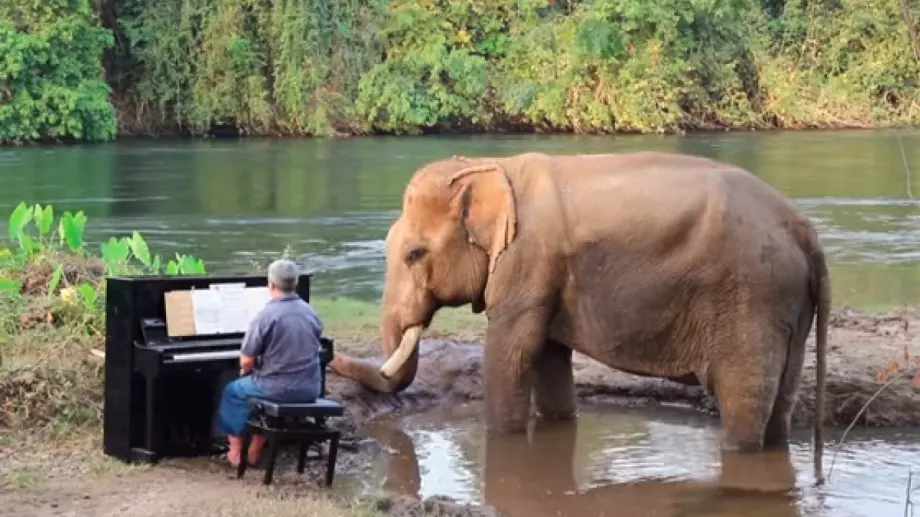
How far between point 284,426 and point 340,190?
2121 centimetres

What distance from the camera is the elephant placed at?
861 cm

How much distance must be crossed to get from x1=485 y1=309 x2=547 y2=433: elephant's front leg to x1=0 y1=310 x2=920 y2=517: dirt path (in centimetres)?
85

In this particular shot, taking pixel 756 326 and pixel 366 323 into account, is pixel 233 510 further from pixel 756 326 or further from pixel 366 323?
pixel 366 323

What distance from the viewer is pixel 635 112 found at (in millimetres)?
46344

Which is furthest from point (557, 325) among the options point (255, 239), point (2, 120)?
point (2, 120)

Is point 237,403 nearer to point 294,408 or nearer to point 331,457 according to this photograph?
point 294,408

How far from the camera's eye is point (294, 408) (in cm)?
764

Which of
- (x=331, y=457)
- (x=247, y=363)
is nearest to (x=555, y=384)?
(x=331, y=457)

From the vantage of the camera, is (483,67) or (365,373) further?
(483,67)

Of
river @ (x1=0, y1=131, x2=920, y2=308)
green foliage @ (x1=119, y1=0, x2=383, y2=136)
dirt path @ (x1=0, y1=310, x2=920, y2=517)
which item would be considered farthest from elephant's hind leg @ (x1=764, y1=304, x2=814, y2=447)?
green foliage @ (x1=119, y1=0, x2=383, y2=136)

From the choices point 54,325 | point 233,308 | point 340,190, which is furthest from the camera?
point 340,190

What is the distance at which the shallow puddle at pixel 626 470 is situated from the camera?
8.18m

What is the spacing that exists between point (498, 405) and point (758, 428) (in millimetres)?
1633

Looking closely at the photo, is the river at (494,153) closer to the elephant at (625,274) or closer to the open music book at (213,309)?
the elephant at (625,274)
